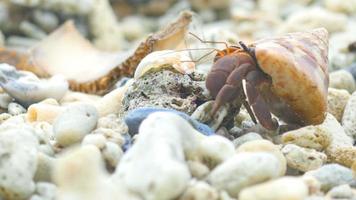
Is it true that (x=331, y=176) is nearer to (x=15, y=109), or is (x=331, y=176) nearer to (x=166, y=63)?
(x=166, y=63)

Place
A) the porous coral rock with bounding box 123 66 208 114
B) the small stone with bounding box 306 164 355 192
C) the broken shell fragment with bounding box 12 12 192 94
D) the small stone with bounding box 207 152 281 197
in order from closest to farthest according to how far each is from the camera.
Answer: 1. the small stone with bounding box 207 152 281 197
2. the small stone with bounding box 306 164 355 192
3. the porous coral rock with bounding box 123 66 208 114
4. the broken shell fragment with bounding box 12 12 192 94

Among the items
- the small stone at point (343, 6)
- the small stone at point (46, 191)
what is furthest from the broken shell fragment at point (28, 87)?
the small stone at point (343, 6)

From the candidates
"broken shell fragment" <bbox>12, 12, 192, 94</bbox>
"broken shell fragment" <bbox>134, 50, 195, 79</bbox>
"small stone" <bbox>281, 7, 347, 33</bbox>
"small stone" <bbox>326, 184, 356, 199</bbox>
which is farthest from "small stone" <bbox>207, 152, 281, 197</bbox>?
"small stone" <bbox>281, 7, 347, 33</bbox>

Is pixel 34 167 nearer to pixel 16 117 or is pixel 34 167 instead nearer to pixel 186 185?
pixel 186 185

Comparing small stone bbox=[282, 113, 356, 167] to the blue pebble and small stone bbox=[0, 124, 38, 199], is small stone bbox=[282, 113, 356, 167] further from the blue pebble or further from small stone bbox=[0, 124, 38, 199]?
small stone bbox=[0, 124, 38, 199]

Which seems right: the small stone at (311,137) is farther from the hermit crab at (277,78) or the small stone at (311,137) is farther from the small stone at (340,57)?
the small stone at (340,57)

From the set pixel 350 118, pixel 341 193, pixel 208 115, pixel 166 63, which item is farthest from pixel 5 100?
pixel 341 193
